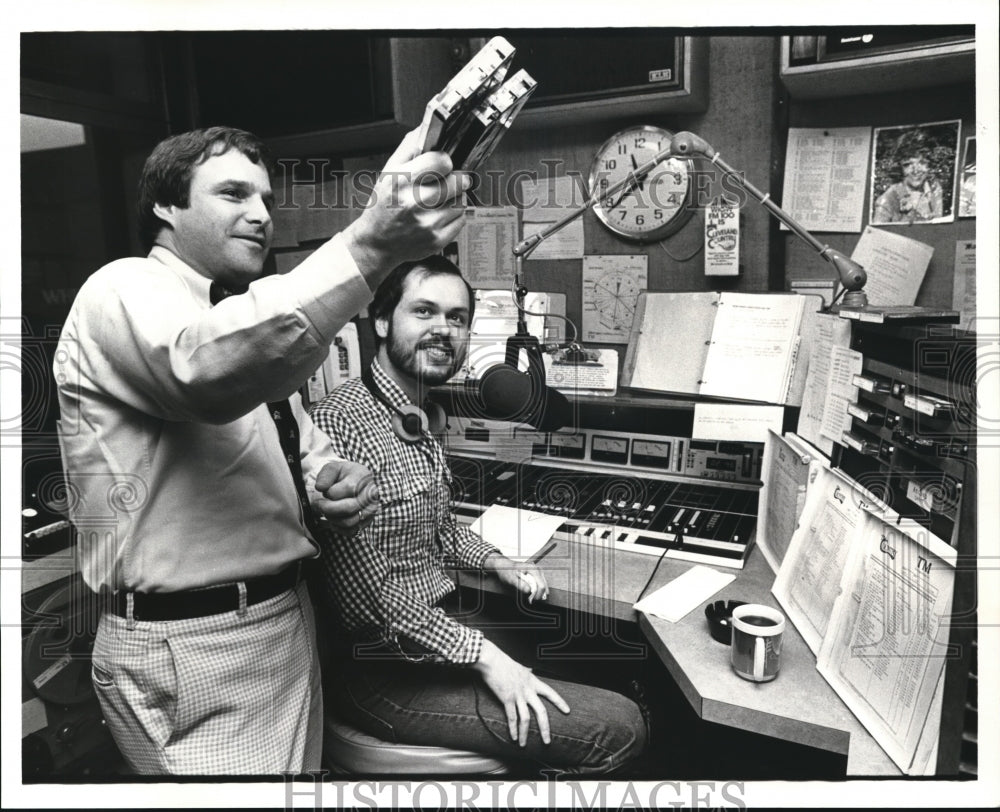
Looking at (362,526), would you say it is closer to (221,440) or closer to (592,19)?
(221,440)

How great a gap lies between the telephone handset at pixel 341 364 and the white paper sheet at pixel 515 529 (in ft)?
1.41

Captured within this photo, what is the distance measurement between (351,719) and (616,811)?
1.64 ft

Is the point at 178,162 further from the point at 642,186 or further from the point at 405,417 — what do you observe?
the point at 642,186

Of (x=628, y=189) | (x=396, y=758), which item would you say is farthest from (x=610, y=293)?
(x=396, y=758)

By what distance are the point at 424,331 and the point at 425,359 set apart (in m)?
0.06

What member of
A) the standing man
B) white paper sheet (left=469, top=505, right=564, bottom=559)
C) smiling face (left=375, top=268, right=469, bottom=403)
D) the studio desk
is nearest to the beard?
smiling face (left=375, top=268, right=469, bottom=403)

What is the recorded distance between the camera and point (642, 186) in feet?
4.70

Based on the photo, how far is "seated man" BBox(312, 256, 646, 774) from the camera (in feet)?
3.60

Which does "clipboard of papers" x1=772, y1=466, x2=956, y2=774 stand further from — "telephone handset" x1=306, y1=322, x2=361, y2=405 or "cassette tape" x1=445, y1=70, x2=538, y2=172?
"telephone handset" x1=306, y1=322, x2=361, y2=405

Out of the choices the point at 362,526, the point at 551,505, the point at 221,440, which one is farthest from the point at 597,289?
the point at 221,440

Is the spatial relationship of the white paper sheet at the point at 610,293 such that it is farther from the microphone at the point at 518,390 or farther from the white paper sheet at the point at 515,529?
the white paper sheet at the point at 515,529

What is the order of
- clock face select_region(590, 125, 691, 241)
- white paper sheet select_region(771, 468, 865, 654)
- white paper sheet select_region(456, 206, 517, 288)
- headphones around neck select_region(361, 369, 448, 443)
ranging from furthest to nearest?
clock face select_region(590, 125, 691, 241) → white paper sheet select_region(456, 206, 517, 288) → headphones around neck select_region(361, 369, 448, 443) → white paper sheet select_region(771, 468, 865, 654)

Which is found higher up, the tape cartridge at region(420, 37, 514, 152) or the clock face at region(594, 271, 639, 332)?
the tape cartridge at region(420, 37, 514, 152)

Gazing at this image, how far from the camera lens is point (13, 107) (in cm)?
96
